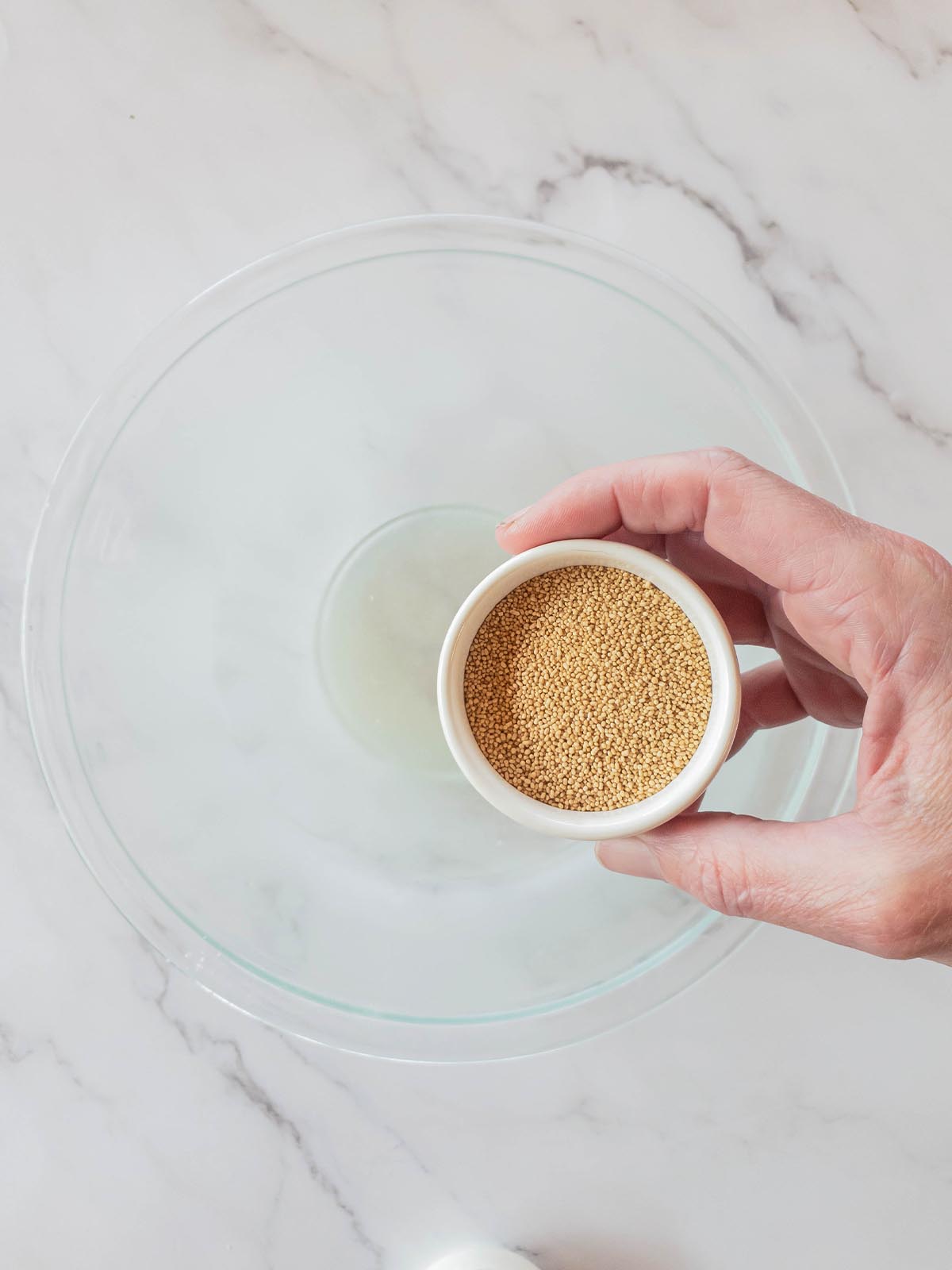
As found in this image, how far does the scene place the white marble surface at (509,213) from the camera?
3.45 ft

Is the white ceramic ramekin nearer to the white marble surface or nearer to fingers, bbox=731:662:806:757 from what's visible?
fingers, bbox=731:662:806:757

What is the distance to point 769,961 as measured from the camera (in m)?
1.12

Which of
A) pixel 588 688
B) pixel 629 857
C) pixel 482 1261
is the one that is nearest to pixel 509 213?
pixel 588 688

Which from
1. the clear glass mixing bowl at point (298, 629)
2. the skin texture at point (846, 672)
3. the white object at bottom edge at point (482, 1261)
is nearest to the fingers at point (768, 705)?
the clear glass mixing bowl at point (298, 629)

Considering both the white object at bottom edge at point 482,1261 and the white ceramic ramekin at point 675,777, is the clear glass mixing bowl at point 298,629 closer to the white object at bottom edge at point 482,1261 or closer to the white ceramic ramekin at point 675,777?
the white ceramic ramekin at point 675,777

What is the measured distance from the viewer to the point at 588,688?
33.5 inches

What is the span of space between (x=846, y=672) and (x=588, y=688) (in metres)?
0.22

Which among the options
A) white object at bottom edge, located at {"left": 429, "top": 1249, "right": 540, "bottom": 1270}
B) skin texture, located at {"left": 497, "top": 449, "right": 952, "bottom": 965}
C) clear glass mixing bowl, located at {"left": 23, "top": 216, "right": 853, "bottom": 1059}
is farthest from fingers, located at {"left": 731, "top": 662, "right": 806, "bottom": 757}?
white object at bottom edge, located at {"left": 429, "top": 1249, "right": 540, "bottom": 1270}

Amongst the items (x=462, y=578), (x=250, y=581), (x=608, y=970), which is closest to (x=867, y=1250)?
(x=608, y=970)

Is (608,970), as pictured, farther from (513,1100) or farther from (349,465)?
(349,465)

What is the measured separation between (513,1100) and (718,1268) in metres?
0.32

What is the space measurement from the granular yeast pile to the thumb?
0.20 feet

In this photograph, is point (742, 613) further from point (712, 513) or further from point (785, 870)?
point (785, 870)

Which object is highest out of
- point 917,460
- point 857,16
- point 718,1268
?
point 857,16
